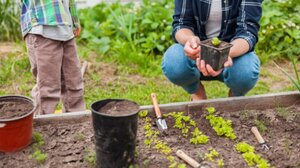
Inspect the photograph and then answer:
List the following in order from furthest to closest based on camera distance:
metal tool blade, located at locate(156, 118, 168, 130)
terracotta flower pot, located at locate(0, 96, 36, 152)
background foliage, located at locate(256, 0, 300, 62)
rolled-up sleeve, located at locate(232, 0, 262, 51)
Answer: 1. background foliage, located at locate(256, 0, 300, 62)
2. rolled-up sleeve, located at locate(232, 0, 262, 51)
3. metal tool blade, located at locate(156, 118, 168, 130)
4. terracotta flower pot, located at locate(0, 96, 36, 152)

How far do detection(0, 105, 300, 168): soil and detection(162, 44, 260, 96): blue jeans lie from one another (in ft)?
0.71

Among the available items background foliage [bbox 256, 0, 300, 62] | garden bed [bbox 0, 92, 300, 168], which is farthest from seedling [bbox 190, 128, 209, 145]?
background foliage [bbox 256, 0, 300, 62]

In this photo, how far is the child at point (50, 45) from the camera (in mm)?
2506

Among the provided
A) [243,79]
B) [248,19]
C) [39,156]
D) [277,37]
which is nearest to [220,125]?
[243,79]

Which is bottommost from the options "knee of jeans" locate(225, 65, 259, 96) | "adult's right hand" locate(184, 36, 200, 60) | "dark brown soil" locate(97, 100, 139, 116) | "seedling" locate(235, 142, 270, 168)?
"seedling" locate(235, 142, 270, 168)

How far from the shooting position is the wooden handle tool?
185cm

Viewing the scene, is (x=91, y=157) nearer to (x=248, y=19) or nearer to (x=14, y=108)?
(x=14, y=108)

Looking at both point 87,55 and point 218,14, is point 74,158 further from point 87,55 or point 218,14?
point 87,55

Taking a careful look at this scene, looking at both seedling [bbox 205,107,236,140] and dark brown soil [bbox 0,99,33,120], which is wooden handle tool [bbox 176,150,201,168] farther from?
dark brown soil [bbox 0,99,33,120]

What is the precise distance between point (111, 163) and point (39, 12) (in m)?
1.11

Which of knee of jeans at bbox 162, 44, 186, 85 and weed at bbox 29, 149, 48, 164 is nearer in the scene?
weed at bbox 29, 149, 48, 164

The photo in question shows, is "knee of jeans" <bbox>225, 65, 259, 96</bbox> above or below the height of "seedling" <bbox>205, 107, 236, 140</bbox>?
above

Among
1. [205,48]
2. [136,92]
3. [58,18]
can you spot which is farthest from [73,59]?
[205,48]

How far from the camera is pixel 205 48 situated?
208 centimetres
